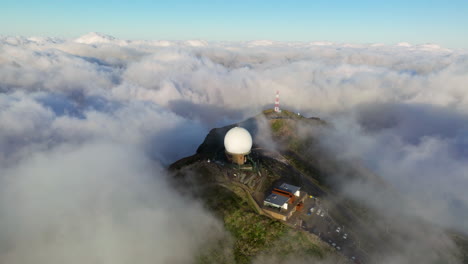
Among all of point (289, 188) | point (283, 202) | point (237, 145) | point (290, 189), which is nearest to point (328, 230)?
point (283, 202)

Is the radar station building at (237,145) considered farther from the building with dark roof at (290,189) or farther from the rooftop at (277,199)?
the rooftop at (277,199)

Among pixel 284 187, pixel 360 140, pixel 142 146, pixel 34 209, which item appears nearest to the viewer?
pixel 34 209

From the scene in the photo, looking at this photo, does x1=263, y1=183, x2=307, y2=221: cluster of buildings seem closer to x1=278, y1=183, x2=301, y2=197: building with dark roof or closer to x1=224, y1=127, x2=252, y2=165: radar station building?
x1=278, y1=183, x2=301, y2=197: building with dark roof

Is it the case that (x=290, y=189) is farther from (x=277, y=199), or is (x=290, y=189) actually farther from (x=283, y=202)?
(x=283, y=202)

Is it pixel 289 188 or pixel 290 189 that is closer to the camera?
pixel 290 189

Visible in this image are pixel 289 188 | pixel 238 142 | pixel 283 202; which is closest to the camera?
pixel 283 202

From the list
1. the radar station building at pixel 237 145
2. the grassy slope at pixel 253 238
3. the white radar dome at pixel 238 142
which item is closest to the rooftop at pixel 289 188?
the grassy slope at pixel 253 238

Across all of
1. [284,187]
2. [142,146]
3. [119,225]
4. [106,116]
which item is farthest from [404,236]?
[106,116]

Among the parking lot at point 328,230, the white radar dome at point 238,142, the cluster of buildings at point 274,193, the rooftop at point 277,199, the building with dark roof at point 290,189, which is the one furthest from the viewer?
the white radar dome at point 238,142

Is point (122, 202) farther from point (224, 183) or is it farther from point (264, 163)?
point (264, 163)
